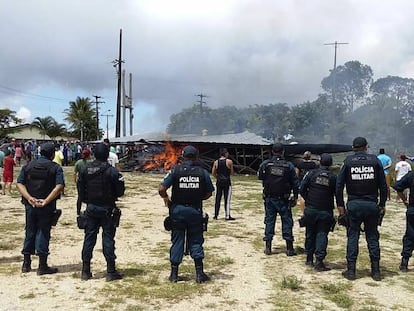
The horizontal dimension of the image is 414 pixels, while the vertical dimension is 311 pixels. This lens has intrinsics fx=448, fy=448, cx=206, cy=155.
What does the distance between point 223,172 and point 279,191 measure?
3.32 m

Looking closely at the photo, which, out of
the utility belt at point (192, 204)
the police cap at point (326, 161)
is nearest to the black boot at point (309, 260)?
the police cap at point (326, 161)

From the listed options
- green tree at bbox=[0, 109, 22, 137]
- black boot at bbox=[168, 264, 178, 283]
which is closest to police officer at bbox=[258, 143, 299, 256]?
black boot at bbox=[168, 264, 178, 283]

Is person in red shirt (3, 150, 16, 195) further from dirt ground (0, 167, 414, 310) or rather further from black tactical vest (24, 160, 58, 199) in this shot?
black tactical vest (24, 160, 58, 199)

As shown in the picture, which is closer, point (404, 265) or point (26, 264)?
point (26, 264)

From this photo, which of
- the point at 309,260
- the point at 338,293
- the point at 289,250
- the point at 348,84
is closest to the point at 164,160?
the point at 289,250

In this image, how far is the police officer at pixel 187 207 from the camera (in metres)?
5.74

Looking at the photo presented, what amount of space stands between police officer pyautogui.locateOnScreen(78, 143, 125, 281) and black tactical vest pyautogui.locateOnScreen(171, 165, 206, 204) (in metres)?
0.70

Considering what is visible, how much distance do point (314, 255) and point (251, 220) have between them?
3.74 meters

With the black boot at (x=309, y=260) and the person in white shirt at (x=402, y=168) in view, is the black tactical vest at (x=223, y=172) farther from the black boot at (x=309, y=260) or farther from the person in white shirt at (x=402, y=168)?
the person in white shirt at (x=402, y=168)

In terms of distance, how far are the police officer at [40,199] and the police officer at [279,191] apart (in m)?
3.25

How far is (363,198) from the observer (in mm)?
6035

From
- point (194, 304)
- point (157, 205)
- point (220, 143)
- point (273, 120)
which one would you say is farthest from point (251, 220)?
point (273, 120)

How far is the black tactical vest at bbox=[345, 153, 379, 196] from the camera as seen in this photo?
6008 mm

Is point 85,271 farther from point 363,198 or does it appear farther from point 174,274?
point 363,198
